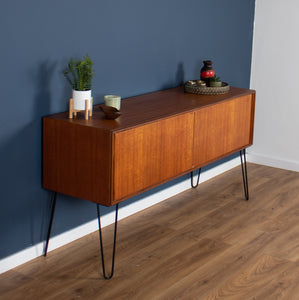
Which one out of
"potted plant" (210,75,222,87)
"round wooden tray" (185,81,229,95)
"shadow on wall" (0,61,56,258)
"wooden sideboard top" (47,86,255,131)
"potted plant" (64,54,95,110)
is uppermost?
"potted plant" (64,54,95,110)

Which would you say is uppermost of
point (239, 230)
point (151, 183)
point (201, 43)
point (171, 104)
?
point (201, 43)

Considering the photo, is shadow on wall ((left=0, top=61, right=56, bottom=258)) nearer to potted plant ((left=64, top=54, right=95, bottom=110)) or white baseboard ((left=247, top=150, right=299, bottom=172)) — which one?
potted plant ((left=64, top=54, right=95, bottom=110))

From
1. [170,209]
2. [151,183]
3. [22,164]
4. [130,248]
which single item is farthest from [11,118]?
[170,209]

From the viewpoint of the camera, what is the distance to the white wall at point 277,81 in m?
4.35

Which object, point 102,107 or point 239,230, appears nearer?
point 102,107

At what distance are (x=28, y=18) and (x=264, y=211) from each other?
6.80 feet

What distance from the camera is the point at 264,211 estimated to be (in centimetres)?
358

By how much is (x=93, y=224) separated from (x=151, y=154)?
0.70 metres

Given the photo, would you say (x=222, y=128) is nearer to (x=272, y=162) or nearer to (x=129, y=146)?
(x=129, y=146)

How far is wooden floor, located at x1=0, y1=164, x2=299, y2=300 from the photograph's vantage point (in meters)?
2.53

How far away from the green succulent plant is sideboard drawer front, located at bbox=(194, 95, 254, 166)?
72 cm

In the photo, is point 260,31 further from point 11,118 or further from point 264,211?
point 11,118

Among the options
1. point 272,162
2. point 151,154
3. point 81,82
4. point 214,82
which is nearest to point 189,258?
point 151,154

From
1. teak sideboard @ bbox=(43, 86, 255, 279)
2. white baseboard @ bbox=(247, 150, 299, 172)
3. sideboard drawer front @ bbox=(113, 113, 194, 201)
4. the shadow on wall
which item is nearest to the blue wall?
the shadow on wall
